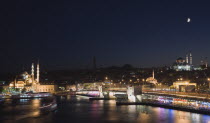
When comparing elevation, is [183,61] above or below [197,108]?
above

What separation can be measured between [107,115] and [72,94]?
23.8 m

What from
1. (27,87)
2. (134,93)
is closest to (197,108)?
(134,93)

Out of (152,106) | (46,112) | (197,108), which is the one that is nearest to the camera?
(197,108)

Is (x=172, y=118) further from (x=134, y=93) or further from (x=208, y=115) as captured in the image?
(x=134, y=93)

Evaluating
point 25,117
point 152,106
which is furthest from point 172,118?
point 25,117

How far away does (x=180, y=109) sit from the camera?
1716 cm

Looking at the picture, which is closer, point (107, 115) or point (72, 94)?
point (107, 115)

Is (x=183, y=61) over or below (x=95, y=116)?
over

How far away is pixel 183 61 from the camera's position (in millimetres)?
58344

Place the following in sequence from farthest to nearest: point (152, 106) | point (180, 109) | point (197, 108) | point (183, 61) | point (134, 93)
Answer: point (183, 61), point (134, 93), point (152, 106), point (180, 109), point (197, 108)

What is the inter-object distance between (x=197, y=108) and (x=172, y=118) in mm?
1993

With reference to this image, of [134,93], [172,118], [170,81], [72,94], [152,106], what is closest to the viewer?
[172,118]

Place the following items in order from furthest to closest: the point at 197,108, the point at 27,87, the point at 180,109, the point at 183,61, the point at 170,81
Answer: the point at 183,61 < the point at 27,87 < the point at 170,81 < the point at 180,109 < the point at 197,108

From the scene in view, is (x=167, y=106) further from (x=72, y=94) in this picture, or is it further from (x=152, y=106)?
(x=72, y=94)
